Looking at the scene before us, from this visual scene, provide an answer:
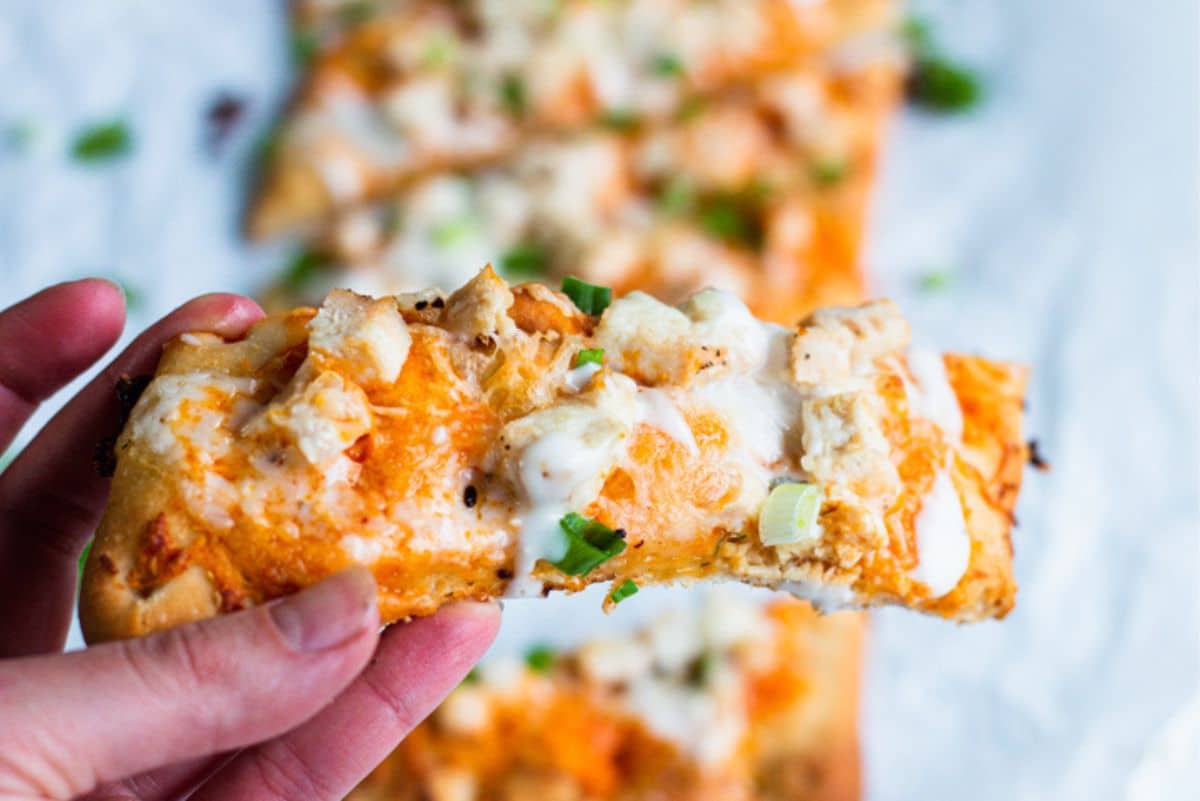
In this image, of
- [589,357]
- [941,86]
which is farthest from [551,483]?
[941,86]

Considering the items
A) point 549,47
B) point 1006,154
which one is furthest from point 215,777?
point 1006,154

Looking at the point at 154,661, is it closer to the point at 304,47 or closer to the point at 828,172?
the point at 828,172

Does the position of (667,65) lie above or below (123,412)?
below

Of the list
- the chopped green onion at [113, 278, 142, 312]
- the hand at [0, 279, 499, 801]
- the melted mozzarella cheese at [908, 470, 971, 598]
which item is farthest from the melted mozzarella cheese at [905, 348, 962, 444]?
the chopped green onion at [113, 278, 142, 312]

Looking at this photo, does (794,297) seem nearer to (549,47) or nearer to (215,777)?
(549,47)

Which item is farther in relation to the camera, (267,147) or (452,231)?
(267,147)

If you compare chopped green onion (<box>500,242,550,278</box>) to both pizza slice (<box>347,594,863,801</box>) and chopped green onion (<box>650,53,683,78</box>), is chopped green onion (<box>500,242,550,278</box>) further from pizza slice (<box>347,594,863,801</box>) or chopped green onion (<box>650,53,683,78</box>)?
pizza slice (<box>347,594,863,801</box>)

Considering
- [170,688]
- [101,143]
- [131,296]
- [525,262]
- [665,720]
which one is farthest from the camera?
[101,143]
